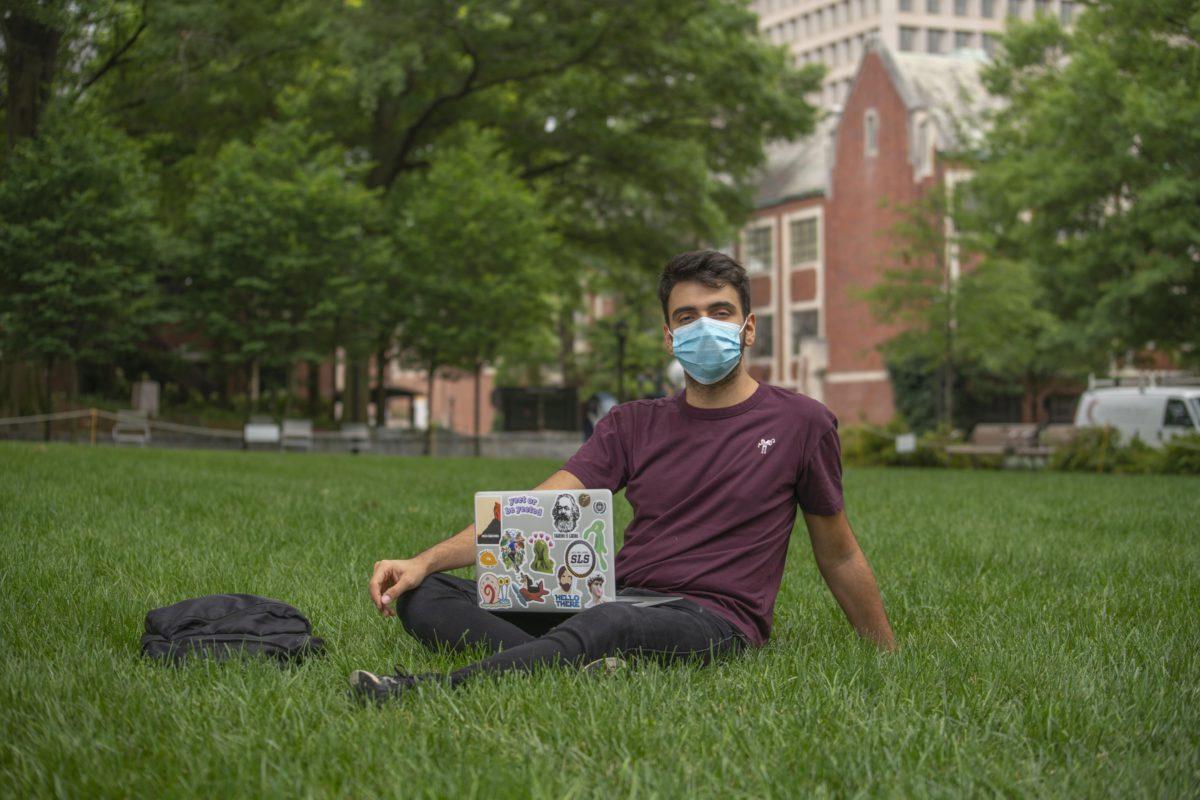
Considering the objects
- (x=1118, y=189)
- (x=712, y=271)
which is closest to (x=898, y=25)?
(x=1118, y=189)

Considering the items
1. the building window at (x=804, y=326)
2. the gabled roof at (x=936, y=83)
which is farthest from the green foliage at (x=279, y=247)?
the building window at (x=804, y=326)

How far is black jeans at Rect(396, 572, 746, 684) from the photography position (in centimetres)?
405

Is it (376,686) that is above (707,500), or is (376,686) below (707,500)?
below

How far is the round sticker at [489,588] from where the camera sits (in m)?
4.38

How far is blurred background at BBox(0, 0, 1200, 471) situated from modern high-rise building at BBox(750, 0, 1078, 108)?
52.4m

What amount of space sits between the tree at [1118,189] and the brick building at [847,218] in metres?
19.3

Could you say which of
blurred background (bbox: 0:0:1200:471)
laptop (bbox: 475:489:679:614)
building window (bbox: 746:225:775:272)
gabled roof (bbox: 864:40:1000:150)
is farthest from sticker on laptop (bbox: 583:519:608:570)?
building window (bbox: 746:225:775:272)

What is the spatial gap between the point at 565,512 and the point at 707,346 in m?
0.78

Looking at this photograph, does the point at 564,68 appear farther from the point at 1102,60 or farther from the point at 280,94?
the point at 1102,60

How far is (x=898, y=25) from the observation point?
300 feet

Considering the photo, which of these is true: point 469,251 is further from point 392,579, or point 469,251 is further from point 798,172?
point 798,172

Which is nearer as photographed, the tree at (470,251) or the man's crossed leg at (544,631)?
the man's crossed leg at (544,631)

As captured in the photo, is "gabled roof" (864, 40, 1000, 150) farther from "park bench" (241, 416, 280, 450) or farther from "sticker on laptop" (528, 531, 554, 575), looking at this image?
"sticker on laptop" (528, 531, 554, 575)

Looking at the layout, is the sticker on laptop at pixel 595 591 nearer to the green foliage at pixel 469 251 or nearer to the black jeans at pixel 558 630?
the black jeans at pixel 558 630
